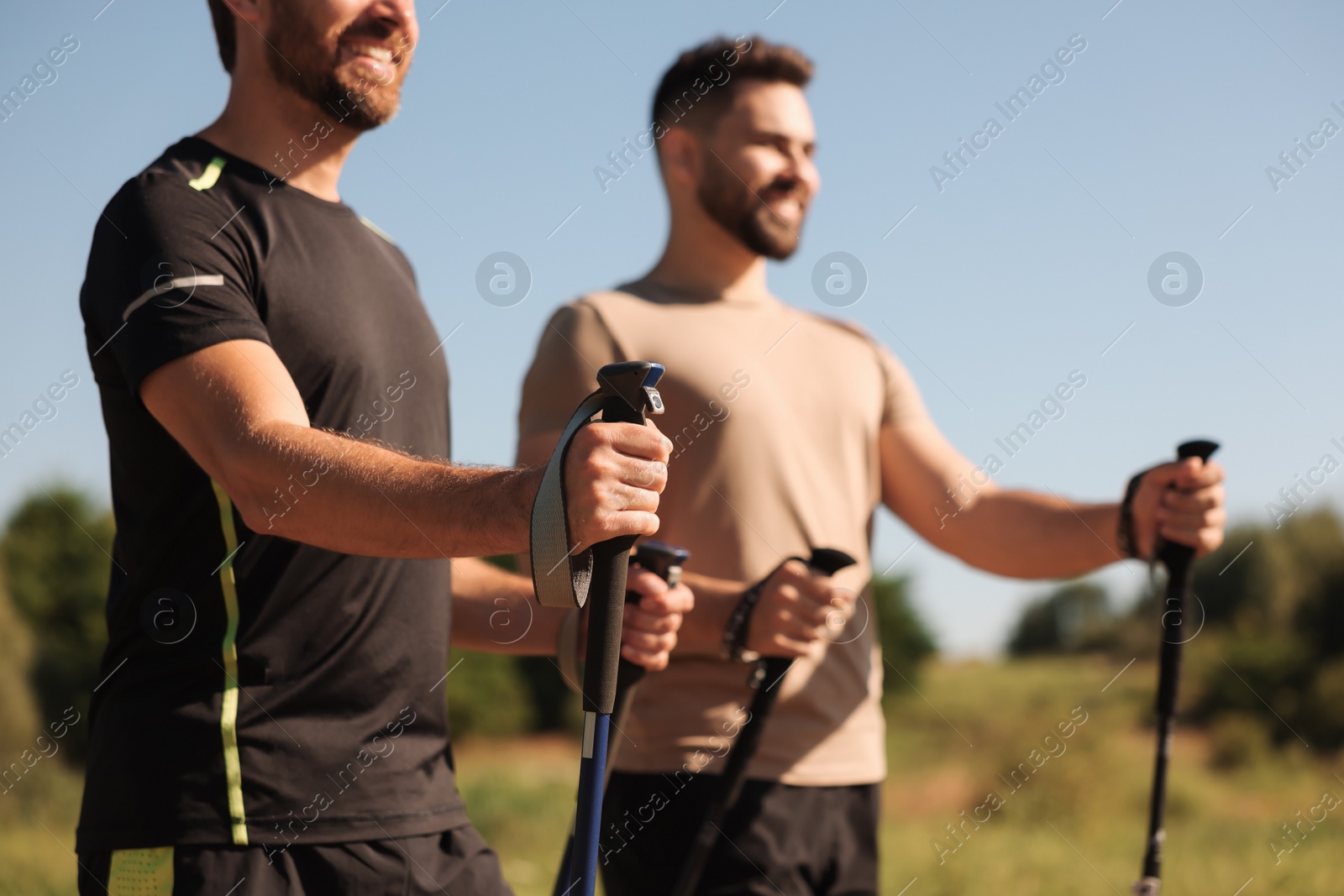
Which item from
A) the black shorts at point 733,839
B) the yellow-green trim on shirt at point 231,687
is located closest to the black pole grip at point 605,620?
the yellow-green trim on shirt at point 231,687

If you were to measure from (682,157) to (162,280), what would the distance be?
6.32 ft

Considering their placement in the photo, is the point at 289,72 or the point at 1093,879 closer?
the point at 289,72

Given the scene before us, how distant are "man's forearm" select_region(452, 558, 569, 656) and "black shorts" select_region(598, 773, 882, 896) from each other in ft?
1.77

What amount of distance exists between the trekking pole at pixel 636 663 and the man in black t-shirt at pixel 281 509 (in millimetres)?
404

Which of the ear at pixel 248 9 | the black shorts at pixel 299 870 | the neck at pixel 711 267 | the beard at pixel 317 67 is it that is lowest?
the black shorts at pixel 299 870

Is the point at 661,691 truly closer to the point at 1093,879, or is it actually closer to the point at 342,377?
the point at 342,377

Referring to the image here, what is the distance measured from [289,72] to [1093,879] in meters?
7.71

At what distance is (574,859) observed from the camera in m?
1.90

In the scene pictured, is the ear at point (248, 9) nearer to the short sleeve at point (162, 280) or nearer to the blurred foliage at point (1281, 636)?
the short sleeve at point (162, 280)

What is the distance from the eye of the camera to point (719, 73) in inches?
135

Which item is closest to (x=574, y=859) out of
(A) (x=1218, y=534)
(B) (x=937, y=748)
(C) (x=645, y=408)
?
(C) (x=645, y=408)

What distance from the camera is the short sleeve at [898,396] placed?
3.29 m

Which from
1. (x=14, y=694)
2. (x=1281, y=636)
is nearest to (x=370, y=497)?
(x=14, y=694)

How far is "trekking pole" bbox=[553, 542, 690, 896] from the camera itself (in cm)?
237
